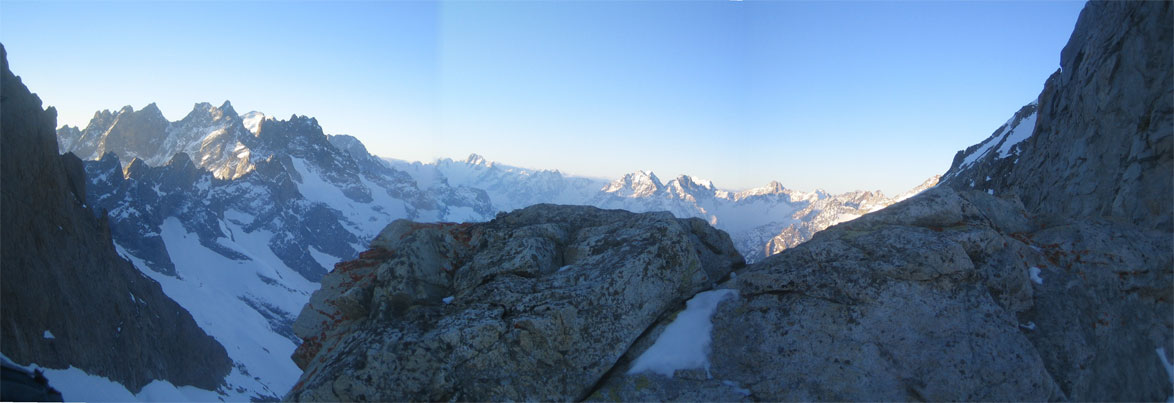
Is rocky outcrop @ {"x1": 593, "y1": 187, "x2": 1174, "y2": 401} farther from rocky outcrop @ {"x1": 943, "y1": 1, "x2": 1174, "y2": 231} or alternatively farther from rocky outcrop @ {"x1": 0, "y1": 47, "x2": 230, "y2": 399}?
rocky outcrop @ {"x1": 0, "y1": 47, "x2": 230, "y2": 399}

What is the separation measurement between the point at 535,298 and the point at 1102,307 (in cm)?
1133

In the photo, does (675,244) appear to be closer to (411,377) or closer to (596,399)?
(596,399)

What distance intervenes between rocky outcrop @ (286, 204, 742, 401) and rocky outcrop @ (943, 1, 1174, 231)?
33.2 feet

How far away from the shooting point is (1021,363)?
9250 millimetres

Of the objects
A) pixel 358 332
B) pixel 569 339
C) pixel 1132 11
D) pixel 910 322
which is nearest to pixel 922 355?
pixel 910 322

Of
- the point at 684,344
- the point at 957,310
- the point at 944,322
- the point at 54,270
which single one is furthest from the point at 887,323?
the point at 54,270

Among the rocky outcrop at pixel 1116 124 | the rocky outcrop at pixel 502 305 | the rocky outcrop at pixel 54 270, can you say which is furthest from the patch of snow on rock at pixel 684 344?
the rocky outcrop at pixel 54 270

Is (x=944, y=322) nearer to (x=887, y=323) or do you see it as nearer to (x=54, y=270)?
(x=887, y=323)

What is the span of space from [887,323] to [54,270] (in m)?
51.4

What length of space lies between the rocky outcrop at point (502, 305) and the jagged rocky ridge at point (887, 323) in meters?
0.05

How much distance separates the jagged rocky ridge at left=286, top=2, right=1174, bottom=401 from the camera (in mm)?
9500

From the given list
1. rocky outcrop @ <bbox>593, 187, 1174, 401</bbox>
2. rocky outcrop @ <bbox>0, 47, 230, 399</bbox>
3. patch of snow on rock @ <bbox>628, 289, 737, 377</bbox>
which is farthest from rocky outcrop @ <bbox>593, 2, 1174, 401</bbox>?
rocky outcrop @ <bbox>0, 47, 230, 399</bbox>

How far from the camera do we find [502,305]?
10.7 meters

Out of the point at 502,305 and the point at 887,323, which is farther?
the point at 502,305
